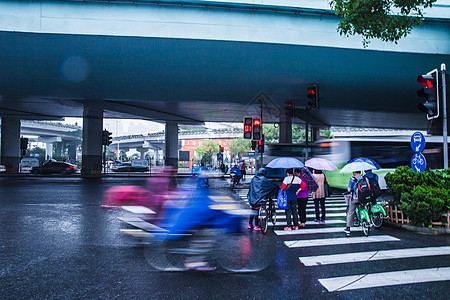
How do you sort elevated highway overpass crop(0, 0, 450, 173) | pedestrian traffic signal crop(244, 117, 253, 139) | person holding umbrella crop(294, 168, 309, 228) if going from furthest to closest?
pedestrian traffic signal crop(244, 117, 253, 139)
elevated highway overpass crop(0, 0, 450, 173)
person holding umbrella crop(294, 168, 309, 228)

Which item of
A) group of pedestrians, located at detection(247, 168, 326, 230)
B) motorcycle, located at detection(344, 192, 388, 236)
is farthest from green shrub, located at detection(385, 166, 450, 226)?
group of pedestrians, located at detection(247, 168, 326, 230)

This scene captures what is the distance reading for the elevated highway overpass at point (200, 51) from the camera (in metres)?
14.4

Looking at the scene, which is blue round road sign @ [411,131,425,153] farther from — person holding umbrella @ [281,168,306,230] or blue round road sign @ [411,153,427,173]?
person holding umbrella @ [281,168,306,230]

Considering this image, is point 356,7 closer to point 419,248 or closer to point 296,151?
point 419,248

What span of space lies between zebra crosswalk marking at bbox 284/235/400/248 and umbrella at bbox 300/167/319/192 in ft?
6.15

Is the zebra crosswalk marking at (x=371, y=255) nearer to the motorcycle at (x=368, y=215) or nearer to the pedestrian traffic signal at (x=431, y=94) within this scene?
the motorcycle at (x=368, y=215)

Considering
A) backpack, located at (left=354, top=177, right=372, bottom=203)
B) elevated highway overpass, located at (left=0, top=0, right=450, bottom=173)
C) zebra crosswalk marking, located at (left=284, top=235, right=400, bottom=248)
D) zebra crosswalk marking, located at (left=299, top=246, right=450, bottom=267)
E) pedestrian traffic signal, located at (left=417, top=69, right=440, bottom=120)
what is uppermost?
elevated highway overpass, located at (left=0, top=0, right=450, bottom=173)

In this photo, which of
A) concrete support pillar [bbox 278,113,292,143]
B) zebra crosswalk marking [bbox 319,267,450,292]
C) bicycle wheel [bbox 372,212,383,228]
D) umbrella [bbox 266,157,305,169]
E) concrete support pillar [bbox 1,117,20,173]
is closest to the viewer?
zebra crosswalk marking [bbox 319,267,450,292]

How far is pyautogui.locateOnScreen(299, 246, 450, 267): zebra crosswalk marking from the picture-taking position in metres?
5.78

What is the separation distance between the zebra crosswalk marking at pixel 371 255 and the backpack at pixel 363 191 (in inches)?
56.6

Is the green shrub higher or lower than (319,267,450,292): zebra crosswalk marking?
higher

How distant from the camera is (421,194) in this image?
807 cm

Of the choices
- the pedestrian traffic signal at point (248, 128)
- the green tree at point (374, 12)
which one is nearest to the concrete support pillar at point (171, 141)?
the pedestrian traffic signal at point (248, 128)

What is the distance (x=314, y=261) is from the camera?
578 cm
